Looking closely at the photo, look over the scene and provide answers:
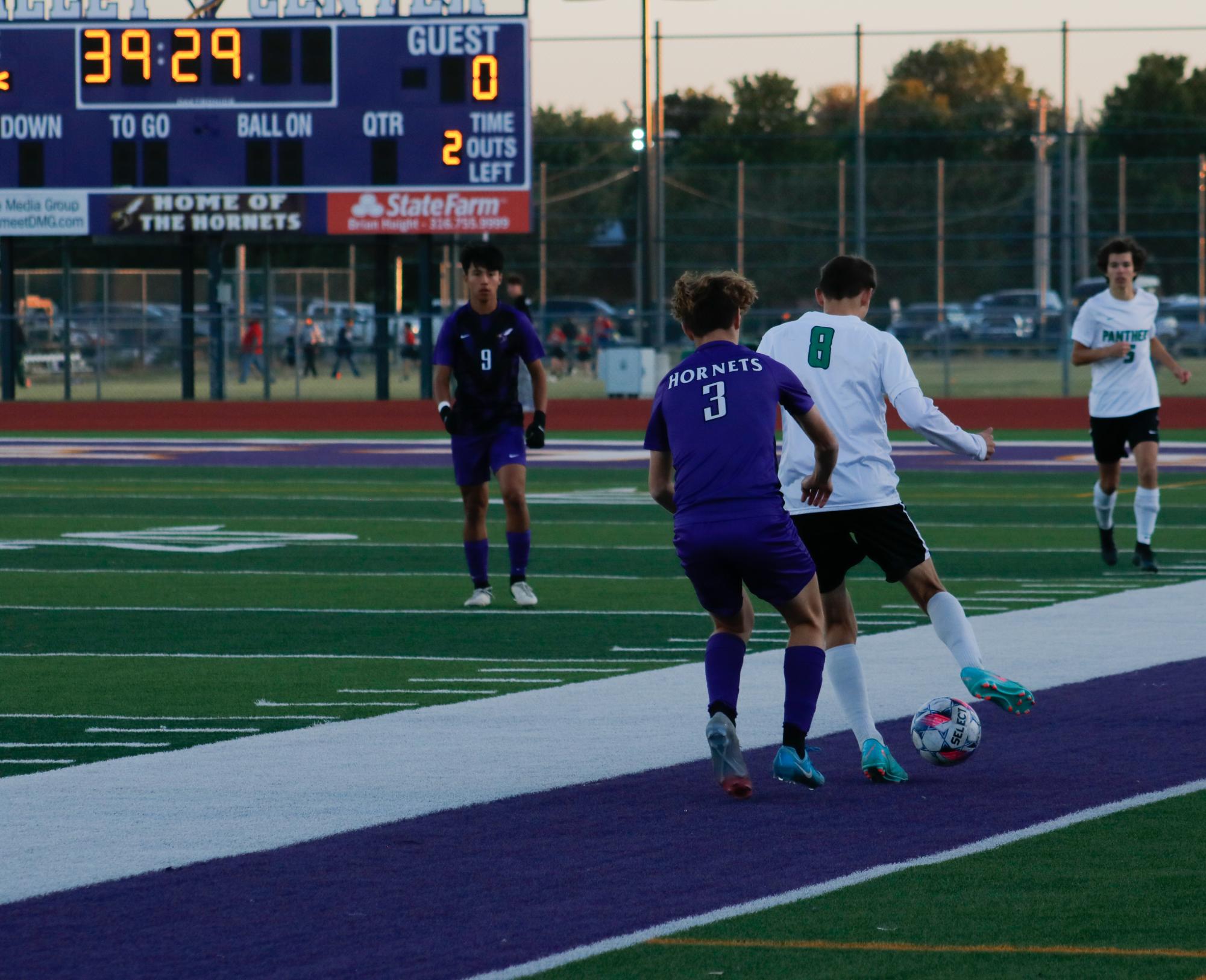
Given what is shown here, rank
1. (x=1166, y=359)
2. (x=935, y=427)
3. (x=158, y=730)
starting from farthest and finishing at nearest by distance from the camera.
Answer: (x=1166, y=359) → (x=158, y=730) → (x=935, y=427)

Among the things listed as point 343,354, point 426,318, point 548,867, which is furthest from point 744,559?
point 343,354

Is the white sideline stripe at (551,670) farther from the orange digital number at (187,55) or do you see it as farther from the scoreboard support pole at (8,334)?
the scoreboard support pole at (8,334)

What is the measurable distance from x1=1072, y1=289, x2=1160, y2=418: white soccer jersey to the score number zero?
71.5 ft

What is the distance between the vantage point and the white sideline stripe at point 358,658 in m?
9.56

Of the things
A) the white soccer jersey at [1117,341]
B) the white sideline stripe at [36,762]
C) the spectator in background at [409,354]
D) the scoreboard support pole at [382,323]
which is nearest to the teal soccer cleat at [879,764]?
the white sideline stripe at [36,762]

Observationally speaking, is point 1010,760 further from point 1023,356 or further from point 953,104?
point 953,104

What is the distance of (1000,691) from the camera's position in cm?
687

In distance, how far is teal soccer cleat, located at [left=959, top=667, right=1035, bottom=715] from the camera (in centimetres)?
688

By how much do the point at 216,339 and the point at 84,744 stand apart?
2918 centimetres

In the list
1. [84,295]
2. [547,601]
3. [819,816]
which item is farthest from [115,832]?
[84,295]

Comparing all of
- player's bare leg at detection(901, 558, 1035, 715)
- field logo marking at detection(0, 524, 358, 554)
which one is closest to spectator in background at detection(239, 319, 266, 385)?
field logo marking at detection(0, 524, 358, 554)

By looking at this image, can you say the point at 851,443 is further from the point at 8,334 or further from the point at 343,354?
the point at 343,354

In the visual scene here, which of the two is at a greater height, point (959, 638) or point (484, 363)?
point (484, 363)

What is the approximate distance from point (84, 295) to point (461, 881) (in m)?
46.6
